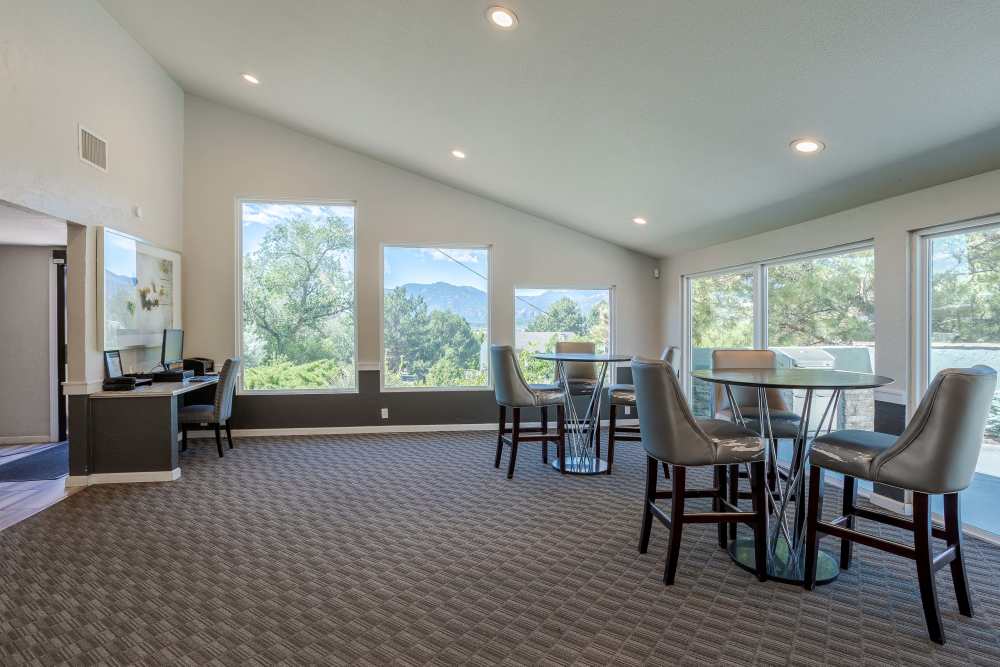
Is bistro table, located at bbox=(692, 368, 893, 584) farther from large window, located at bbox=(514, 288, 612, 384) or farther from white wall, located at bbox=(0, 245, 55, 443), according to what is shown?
white wall, located at bbox=(0, 245, 55, 443)

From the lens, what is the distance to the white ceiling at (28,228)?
360 cm

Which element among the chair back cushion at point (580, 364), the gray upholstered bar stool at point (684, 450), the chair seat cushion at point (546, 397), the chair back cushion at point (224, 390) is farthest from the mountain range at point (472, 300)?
the gray upholstered bar stool at point (684, 450)

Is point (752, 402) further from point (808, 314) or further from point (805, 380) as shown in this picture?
point (805, 380)

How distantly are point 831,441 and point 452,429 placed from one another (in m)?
4.14

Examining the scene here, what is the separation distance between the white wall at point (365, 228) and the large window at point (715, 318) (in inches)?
25.4

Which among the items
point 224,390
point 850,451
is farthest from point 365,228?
point 850,451

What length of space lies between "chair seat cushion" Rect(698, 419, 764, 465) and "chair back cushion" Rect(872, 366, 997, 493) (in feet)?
1.74

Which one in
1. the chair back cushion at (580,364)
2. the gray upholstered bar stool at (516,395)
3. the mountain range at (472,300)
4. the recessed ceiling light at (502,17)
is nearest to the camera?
the recessed ceiling light at (502,17)

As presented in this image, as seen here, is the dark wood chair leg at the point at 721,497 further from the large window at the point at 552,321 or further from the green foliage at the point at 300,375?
the green foliage at the point at 300,375

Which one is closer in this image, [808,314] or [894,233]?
[894,233]

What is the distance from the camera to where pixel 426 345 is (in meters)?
5.86

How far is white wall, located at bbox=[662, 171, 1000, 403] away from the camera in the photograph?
280cm

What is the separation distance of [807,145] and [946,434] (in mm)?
1821

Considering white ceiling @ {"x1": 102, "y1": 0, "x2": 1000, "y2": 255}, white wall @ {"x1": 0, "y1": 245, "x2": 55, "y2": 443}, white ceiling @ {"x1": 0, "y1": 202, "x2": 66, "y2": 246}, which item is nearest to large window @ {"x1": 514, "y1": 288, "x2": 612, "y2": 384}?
white ceiling @ {"x1": 102, "y1": 0, "x2": 1000, "y2": 255}
